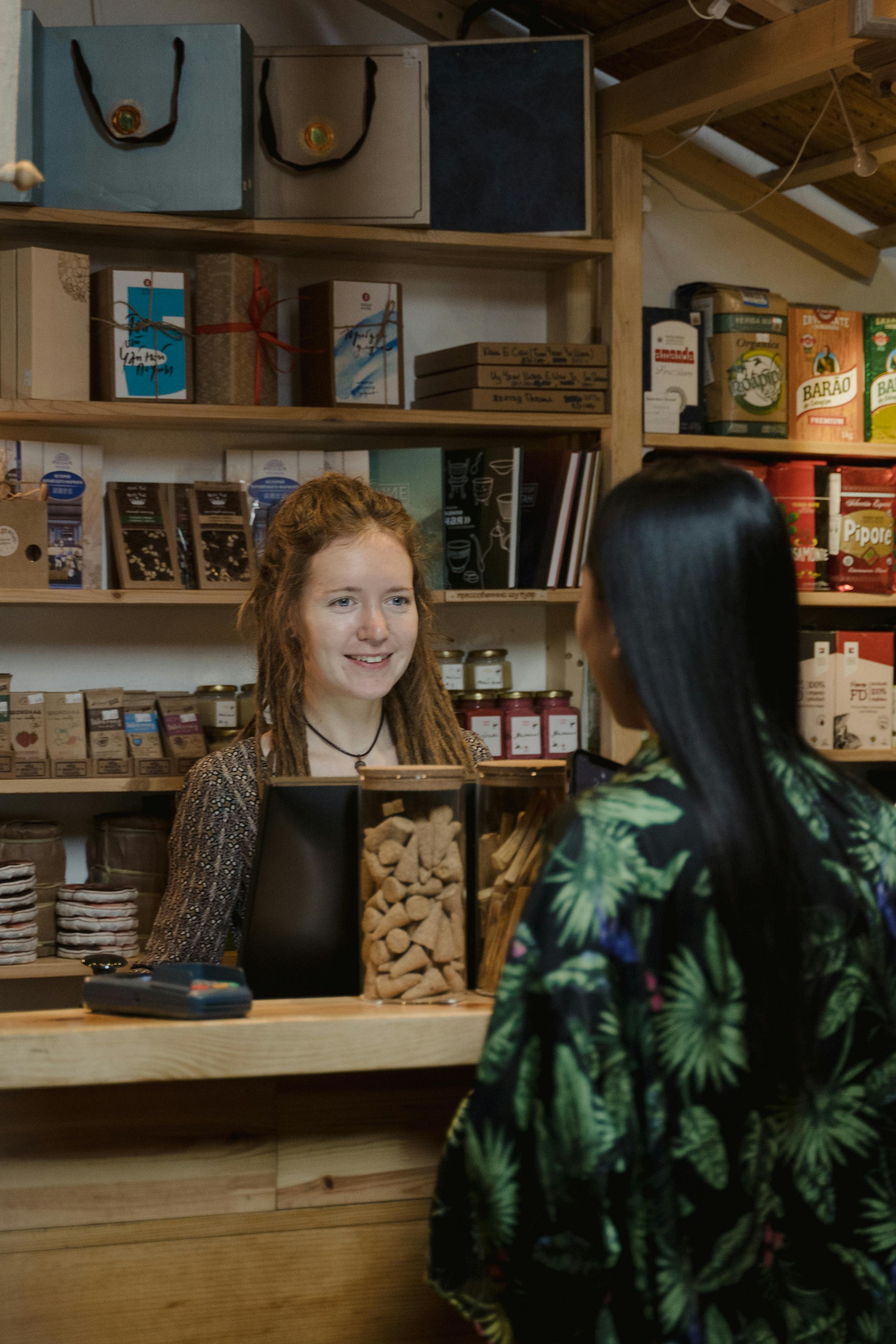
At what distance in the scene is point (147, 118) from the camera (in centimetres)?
290

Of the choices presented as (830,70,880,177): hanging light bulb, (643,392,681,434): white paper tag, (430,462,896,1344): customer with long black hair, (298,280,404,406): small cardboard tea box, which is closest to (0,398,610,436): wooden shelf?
(298,280,404,406): small cardboard tea box

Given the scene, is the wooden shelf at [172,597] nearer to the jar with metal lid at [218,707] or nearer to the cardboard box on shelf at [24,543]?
the cardboard box on shelf at [24,543]

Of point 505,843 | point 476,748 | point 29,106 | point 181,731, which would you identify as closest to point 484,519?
point 181,731

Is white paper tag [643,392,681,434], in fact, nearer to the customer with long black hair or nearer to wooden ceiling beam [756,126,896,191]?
wooden ceiling beam [756,126,896,191]

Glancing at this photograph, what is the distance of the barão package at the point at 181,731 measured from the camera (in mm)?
2951

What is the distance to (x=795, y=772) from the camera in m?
0.89

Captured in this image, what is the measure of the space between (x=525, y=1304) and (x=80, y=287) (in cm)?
248

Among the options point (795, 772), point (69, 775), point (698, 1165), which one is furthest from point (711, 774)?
point (69, 775)

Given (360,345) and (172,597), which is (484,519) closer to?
(360,345)

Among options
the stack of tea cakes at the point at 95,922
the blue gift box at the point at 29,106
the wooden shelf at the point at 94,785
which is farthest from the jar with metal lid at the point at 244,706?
the blue gift box at the point at 29,106

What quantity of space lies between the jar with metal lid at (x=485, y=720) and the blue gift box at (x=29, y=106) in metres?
1.45

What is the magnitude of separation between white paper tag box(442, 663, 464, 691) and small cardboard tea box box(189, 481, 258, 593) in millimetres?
512

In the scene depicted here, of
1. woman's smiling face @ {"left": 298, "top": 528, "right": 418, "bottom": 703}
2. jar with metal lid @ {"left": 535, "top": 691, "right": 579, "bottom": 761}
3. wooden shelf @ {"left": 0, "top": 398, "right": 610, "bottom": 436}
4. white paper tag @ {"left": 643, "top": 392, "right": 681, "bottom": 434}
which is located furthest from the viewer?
white paper tag @ {"left": 643, "top": 392, "right": 681, "bottom": 434}

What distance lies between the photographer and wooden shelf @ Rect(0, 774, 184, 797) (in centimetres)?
287
